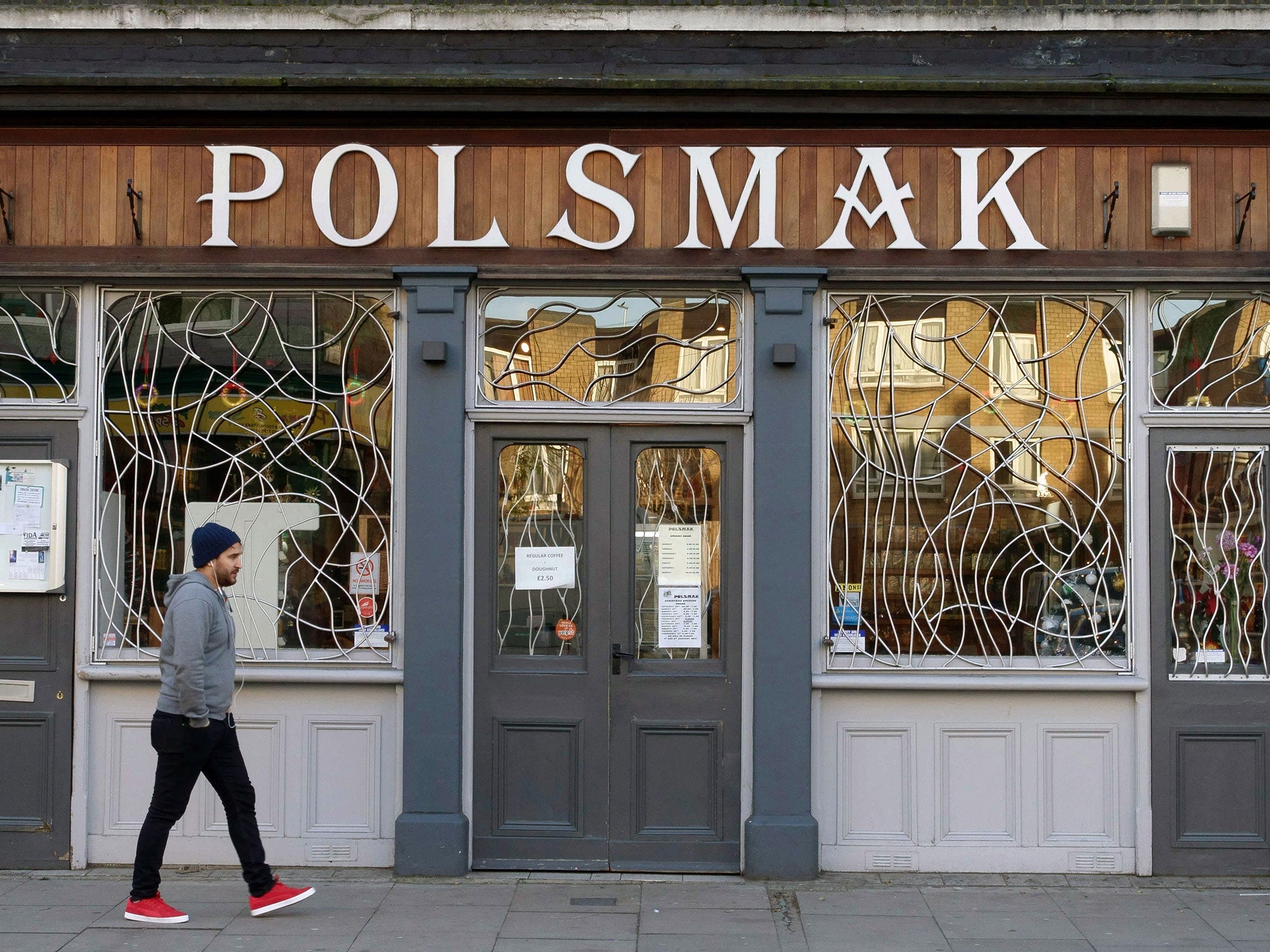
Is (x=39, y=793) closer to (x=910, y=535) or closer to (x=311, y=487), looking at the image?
(x=311, y=487)

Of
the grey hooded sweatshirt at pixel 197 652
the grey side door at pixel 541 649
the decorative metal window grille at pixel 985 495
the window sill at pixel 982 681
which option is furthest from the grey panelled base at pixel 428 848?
the decorative metal window grille at pixel 985 495

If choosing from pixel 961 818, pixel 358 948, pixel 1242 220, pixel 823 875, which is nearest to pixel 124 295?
pixel 358 948

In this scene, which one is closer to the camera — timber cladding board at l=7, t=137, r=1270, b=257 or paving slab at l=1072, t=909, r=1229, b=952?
paving slab at l=1072, t=909, r=1229, b=952

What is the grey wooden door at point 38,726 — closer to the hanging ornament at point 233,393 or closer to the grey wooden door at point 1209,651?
the hanging ornament at point 233,393

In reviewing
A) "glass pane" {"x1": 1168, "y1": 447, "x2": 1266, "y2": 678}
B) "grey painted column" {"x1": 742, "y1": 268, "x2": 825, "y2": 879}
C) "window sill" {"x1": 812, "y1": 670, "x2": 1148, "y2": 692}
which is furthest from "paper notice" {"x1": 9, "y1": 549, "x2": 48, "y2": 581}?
"glass pane" {"x1": 1168, "y1": 447, "x2": 1266, "y2": 678}

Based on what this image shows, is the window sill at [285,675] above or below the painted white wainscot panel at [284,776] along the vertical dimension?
above

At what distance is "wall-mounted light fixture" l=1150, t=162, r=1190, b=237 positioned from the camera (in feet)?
22.3

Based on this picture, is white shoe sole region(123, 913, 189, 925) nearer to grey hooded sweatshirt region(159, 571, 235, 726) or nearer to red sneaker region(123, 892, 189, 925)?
red sneaker region(123, 892, 189, 925)

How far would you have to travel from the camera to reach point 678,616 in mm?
7000

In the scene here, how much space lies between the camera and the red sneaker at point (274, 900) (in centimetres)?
602

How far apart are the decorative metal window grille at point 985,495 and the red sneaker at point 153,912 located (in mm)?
3545

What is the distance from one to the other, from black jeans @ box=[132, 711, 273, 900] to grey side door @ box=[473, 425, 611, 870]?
1356 mm

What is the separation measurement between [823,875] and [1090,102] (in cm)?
444

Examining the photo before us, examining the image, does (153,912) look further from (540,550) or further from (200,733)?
(540,550)
